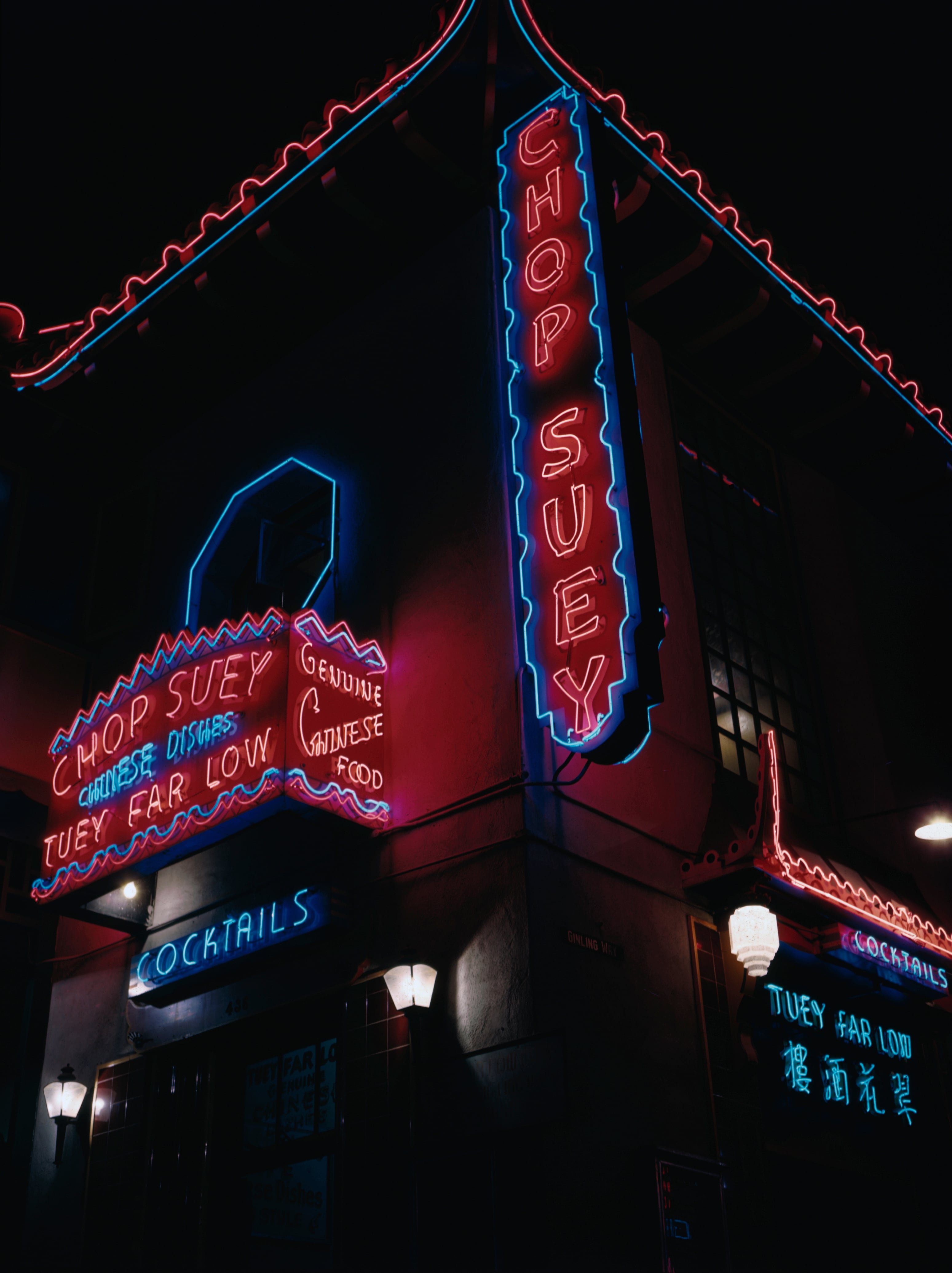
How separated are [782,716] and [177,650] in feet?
22.2

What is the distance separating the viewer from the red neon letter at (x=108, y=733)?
1138cm

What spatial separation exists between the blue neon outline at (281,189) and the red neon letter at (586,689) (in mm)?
6878

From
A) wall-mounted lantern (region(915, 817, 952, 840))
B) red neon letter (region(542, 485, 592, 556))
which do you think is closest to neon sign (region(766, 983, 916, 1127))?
wall-mounted lantern (region(915, 817, 952, 840))

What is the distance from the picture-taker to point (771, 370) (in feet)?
48.7

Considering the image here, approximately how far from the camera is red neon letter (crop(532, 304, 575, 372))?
10695 millimetres

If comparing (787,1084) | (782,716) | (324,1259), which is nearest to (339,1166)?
(324,1259)

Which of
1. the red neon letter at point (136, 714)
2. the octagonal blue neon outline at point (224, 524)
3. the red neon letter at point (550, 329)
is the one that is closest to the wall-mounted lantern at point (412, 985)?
the red neon letter at point (136, 714)

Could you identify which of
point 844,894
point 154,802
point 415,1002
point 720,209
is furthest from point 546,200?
point 415,1002

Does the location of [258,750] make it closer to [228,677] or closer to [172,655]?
[228,677]

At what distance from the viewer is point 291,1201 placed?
10.5m

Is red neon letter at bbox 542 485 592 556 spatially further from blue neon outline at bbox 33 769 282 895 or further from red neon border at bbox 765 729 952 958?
blue neon outline at bbox 33 769 282 895

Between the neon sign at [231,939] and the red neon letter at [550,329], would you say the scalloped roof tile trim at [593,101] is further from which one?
the neon sign at [231,939]

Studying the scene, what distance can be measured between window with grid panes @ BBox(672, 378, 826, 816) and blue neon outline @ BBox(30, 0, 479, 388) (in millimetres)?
4639

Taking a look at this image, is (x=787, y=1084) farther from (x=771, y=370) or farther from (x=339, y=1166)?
(x=771, y=370)
